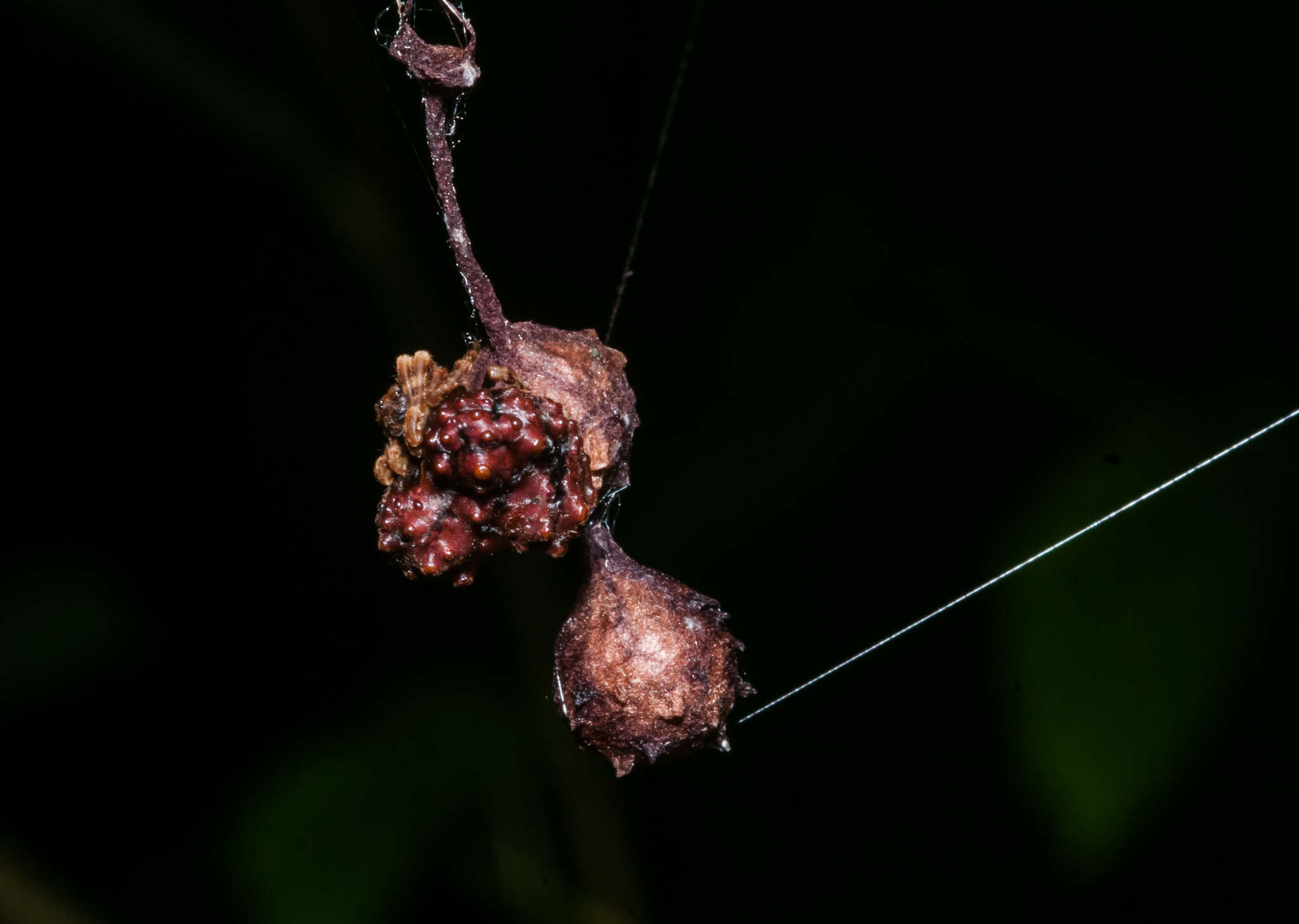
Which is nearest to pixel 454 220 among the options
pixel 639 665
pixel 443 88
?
pixel 443 88

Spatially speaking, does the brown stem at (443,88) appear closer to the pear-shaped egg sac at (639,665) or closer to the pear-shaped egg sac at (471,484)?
the pear-shaped egg sac at (471,484)

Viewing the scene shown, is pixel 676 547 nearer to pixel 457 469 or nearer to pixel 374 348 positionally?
pixel 374 348

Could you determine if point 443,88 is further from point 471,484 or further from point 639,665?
point 639,665

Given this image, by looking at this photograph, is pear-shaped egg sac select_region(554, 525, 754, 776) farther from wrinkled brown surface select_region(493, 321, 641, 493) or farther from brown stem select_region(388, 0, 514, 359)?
brown stem select_region(388, 0, 514, 359)

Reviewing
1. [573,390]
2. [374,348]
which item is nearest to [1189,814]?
[573,390]

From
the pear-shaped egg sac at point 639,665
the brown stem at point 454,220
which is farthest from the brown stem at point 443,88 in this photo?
the pear-shaped egg sac at point 639,665

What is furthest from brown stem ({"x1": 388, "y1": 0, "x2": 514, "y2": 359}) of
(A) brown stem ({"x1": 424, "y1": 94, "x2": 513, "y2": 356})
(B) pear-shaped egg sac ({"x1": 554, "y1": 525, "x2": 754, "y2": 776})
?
(B) pear-shaped egg sac ({"x1": 554, "y1": 525, "x2": 754, "y2": 776})
